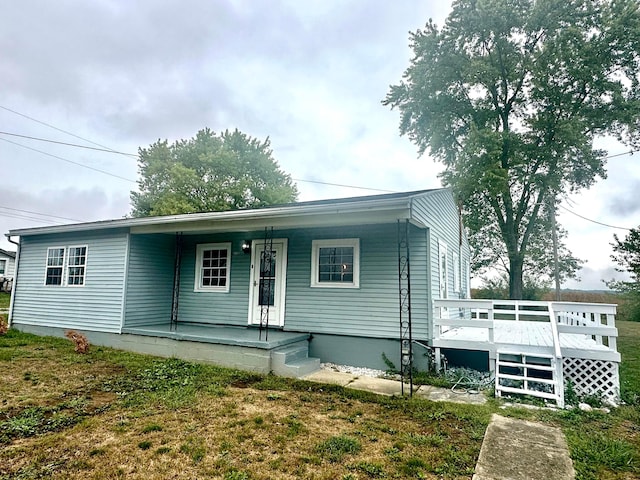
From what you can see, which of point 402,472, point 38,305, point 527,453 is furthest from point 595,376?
point 38,305

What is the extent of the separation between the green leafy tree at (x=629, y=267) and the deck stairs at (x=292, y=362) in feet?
50.2

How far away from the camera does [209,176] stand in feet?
85.1

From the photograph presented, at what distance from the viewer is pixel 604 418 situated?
4.29 m

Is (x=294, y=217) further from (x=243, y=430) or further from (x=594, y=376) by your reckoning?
(x=594, y=376)

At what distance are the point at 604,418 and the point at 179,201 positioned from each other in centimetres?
2431

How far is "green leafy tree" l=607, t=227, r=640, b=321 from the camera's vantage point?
1465cm

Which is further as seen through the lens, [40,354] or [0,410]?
[40,354]

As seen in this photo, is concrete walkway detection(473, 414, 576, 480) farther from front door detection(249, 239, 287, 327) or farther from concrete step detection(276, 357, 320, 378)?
front door detection(249, 239, 287, 327)

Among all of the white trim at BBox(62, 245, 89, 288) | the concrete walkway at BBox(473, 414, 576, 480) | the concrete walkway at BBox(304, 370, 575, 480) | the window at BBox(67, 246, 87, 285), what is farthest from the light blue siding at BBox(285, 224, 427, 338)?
the window at BBox(67, 246, 87, 285)

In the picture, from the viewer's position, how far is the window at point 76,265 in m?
8.72

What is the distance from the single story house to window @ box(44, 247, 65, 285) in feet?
0.13

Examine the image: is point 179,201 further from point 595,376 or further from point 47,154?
point 595,376

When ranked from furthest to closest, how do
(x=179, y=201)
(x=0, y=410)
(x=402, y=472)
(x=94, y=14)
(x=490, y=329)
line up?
(x=179, y=201) < (x=94, y=14) < (x=490, y=329) < (x=0, y=410) < (x=402, y=472)

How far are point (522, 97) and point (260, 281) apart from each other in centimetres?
1579
